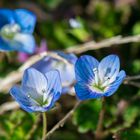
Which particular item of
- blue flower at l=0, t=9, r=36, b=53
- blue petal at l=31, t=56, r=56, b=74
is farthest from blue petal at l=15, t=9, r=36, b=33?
blue petal at l=31, t=56, r=56, b=74

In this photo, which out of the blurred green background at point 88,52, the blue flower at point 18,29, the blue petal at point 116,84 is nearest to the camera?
the blue petal at point 116,84

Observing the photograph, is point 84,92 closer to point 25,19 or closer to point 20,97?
point 20,97

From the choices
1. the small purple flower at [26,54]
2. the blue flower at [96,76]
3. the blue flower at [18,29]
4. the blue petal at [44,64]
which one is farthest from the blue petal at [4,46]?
the blue flower at [96,76]

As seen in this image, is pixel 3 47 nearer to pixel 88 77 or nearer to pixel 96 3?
pixel 88 77

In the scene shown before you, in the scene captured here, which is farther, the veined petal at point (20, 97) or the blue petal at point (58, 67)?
the blue petal at point (58, 67)

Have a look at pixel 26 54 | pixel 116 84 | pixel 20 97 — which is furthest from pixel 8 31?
pixel 116 84

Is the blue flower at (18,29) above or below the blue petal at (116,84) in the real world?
above

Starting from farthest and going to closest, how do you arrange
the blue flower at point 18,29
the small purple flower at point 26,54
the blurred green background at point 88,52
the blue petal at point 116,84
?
1. the small purple flower at point 26,54
2. the blue flower at point 18,29
3. the blurred green background at point 88,52
4. the blue petal at point 116,84

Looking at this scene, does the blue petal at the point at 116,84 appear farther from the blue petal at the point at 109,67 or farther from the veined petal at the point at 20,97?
the veined petal at the point at 20,97
